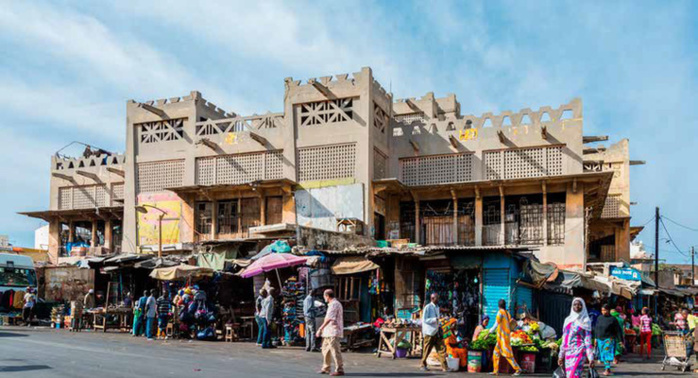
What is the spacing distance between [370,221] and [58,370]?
18.8 metres

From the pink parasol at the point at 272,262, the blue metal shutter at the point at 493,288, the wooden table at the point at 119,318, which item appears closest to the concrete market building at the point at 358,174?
the wooden table at the point at 119,318

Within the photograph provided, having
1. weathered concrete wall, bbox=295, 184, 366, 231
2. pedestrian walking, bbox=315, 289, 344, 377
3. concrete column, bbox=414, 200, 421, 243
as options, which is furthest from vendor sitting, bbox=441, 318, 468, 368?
concrete column, bbox=414, 200, 421, 243

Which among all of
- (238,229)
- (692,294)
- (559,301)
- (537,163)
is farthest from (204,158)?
(692,294)

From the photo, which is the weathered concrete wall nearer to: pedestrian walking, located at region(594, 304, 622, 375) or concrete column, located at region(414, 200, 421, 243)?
concrete column, located at region(414, 200, 421, 243)

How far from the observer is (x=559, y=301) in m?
20.6

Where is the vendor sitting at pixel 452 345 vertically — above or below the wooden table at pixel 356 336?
above

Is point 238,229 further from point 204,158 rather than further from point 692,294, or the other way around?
point 692,294

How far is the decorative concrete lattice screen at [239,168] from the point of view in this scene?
3191 cm

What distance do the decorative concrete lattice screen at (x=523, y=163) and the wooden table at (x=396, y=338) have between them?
14.6 m

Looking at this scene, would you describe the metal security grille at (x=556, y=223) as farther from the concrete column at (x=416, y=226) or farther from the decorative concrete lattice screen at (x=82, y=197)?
the decorative concrete lattice screen at (x=82, y=197)

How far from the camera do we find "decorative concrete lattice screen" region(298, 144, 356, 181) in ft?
99.0

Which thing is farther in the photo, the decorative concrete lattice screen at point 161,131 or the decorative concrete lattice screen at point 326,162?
the decorative concrete lattice screen at point 161,131

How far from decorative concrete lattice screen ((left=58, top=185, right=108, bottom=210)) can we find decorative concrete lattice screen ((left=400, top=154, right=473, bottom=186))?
18371 mm

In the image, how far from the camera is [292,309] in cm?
1891
